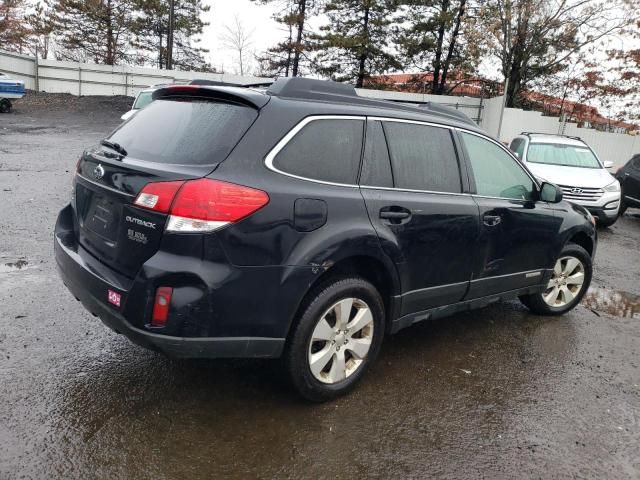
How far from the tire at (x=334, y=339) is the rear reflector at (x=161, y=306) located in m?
0.71

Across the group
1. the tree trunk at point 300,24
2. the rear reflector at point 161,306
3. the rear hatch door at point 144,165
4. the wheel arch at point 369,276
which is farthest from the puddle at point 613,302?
the tree trunk at point 300,24

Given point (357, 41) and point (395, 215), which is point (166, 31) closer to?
point (357, 41)

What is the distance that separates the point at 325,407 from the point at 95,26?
38153 millimetres

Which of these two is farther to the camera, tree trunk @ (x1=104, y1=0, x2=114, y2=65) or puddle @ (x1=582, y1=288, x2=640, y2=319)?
tree trunk @ (x1=104, y1=0, x2=114, y2=65)

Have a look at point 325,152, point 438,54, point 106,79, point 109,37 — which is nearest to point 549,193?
point 325,152

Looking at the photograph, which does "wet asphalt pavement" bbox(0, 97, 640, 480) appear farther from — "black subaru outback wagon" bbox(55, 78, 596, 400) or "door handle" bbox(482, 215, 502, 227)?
"door handle" bbox(482, 215, 502, 227)

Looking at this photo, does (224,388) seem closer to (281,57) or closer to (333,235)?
(333,235)

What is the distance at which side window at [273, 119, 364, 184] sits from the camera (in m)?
2.88

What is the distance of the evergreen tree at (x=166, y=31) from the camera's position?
3481cm

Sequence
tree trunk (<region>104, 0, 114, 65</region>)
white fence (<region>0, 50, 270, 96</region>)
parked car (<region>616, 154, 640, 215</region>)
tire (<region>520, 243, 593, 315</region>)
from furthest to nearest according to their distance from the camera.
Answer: tree trunk (<region>104, 0, 114, 65</region>), white fence (<region>0, 50, 270, 96</region>), parked car (<region>616, 154, 640, 215</region>), tire (<region>520, 243, 593, 315</region>)

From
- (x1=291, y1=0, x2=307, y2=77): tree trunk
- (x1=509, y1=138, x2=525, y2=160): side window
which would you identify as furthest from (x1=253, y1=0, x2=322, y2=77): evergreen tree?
(x1=509, y1=138, x2=525, y2=160): side window

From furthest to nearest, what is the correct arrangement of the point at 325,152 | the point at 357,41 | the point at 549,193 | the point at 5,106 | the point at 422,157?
the point at 357,41 → the point at 5,106 → the point at 549,193 → the point at 422,157 → the point at 325,152

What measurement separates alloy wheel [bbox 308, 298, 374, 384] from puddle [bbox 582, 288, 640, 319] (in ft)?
10.9

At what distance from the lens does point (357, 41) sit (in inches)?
1184
